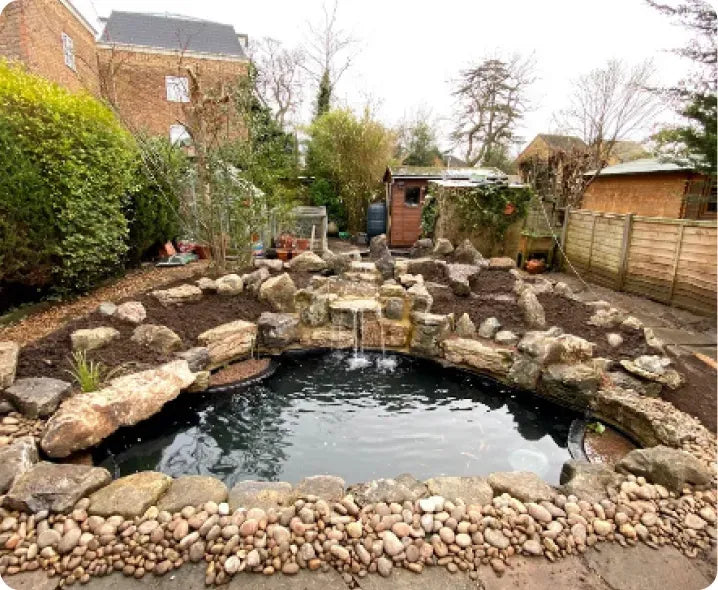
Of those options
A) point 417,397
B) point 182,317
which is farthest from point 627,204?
point 182,317

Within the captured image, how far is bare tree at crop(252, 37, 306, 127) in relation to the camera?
1202 centimetres

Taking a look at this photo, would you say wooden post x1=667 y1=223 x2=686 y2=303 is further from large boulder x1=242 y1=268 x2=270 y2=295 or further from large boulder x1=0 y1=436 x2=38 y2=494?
large boulder x1=0 y1=436 x2=38 y2=494

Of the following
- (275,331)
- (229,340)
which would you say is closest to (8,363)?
(229,340)

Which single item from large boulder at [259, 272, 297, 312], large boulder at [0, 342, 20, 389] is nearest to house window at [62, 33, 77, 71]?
large boulder at [259, 272, 297, 312]

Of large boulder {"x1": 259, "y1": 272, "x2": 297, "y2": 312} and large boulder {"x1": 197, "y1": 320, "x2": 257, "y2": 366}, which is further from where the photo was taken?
large boulder {"x1": 259, "y1": 272, "x2": 297, "y2": 312}

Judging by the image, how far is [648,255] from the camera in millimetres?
5328

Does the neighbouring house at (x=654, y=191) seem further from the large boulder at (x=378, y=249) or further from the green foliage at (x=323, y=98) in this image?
the green foliage at (x=323, y=98)

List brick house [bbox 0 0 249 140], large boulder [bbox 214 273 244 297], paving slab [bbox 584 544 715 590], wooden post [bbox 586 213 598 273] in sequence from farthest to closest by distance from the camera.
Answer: brick house [bbox 0 0 249 140]
wooden post [bbox 586 213 598 273]
large boulder [bbox 214 273 244 297]
paving slab [bbox 584 544 715 590]

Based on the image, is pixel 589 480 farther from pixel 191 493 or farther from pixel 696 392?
pixel 191 493

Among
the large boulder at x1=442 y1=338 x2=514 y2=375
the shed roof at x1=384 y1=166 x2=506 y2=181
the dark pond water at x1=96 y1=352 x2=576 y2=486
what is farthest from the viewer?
the shed roof at x1=384 y1=166 x2=506 y2=181

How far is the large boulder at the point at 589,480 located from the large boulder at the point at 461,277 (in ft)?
10.5

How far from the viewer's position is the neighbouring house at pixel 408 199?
10.7 meters

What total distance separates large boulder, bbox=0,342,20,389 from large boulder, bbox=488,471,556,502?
11.3 feet

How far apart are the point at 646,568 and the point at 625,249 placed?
5.35 m
